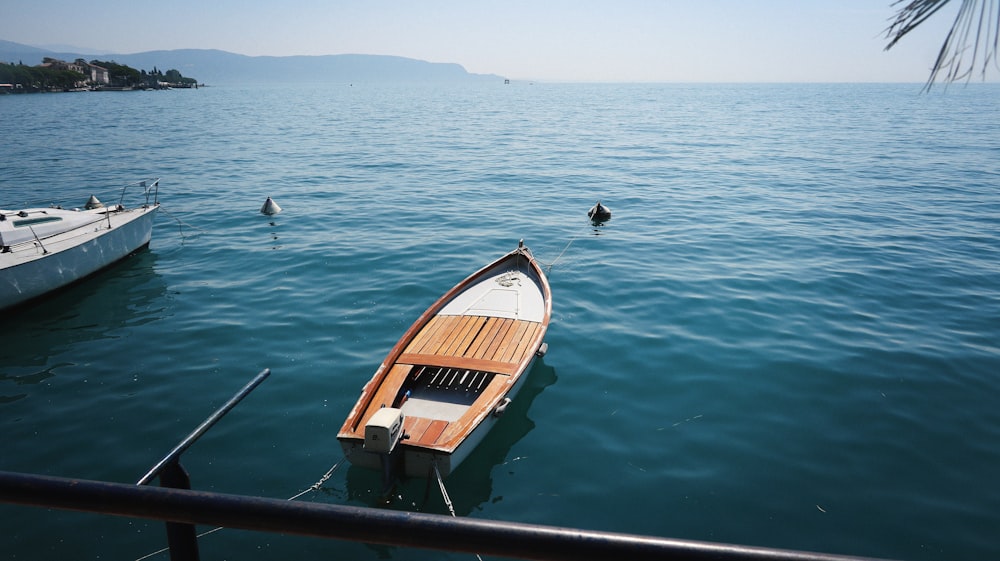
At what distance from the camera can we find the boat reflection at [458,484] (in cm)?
870

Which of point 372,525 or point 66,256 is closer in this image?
point 372,525

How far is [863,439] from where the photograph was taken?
10.1m

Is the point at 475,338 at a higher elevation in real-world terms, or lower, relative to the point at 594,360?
higher

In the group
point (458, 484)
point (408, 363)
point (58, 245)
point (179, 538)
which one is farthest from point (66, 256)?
point (179, 538)

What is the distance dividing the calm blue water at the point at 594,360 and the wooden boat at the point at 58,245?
2.07 ft

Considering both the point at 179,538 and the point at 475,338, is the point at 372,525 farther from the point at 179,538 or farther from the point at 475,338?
the point at 475,338

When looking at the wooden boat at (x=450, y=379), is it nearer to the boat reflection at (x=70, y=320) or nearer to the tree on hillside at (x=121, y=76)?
the boat reflection at (x=70, y=320)

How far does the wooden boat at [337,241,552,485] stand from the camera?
8.48m

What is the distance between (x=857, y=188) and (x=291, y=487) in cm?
3210

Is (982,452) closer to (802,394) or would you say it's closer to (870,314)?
(802,394)

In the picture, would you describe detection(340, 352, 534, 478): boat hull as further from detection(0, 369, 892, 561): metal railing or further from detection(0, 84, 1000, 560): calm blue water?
detection(0, 369, 892, 561): metal railing

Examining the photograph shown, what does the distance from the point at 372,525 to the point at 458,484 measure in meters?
7.99

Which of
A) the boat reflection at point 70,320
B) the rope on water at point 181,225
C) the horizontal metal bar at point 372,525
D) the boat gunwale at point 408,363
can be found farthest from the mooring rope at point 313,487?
the rope on water at point 181,225

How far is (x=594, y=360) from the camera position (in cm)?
1294
